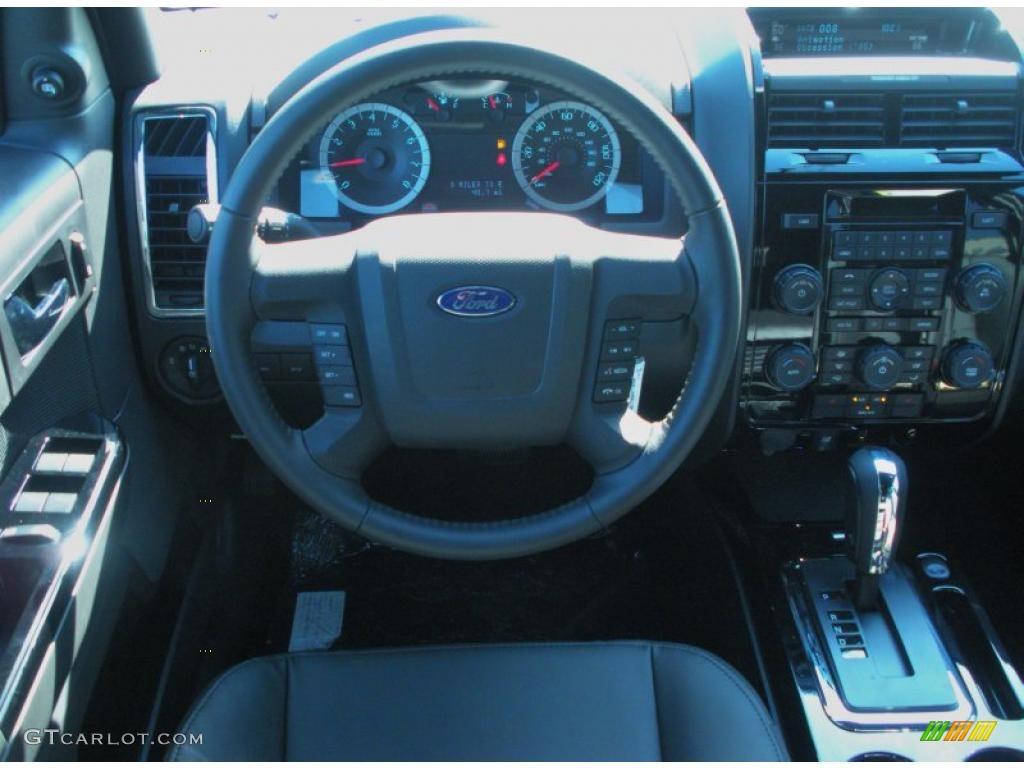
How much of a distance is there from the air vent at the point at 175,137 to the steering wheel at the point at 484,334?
445 millimetres

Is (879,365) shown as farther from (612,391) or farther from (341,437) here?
(341,437)

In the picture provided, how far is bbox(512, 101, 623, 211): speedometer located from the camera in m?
1.65

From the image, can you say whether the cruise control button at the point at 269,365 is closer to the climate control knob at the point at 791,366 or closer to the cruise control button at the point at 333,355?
the cruise control button at the point at 333,355

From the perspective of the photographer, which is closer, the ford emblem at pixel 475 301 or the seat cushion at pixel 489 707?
the ford emblem at pixel 475 301

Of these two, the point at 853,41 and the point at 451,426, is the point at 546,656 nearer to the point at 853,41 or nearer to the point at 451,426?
the point at 451,426

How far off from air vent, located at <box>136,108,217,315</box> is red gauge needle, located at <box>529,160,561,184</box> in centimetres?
50

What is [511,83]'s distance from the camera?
5.45 ft

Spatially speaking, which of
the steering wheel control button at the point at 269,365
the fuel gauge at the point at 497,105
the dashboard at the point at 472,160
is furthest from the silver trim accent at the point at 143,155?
the fuel gauge at the point at 497,105

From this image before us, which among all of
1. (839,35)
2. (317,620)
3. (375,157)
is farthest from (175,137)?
(839,35)

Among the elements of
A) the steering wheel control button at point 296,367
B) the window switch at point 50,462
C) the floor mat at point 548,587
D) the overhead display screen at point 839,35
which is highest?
the overhead display screen at point 839,35

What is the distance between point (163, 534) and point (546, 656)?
0.73m

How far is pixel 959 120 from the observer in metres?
1.70

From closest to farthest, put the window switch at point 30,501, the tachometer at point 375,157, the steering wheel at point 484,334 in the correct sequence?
1. the steering wheel at point 484,334
2. the window switch at point 30,501
3. the tachometer at point 375,157

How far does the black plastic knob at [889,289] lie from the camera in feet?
5.57
